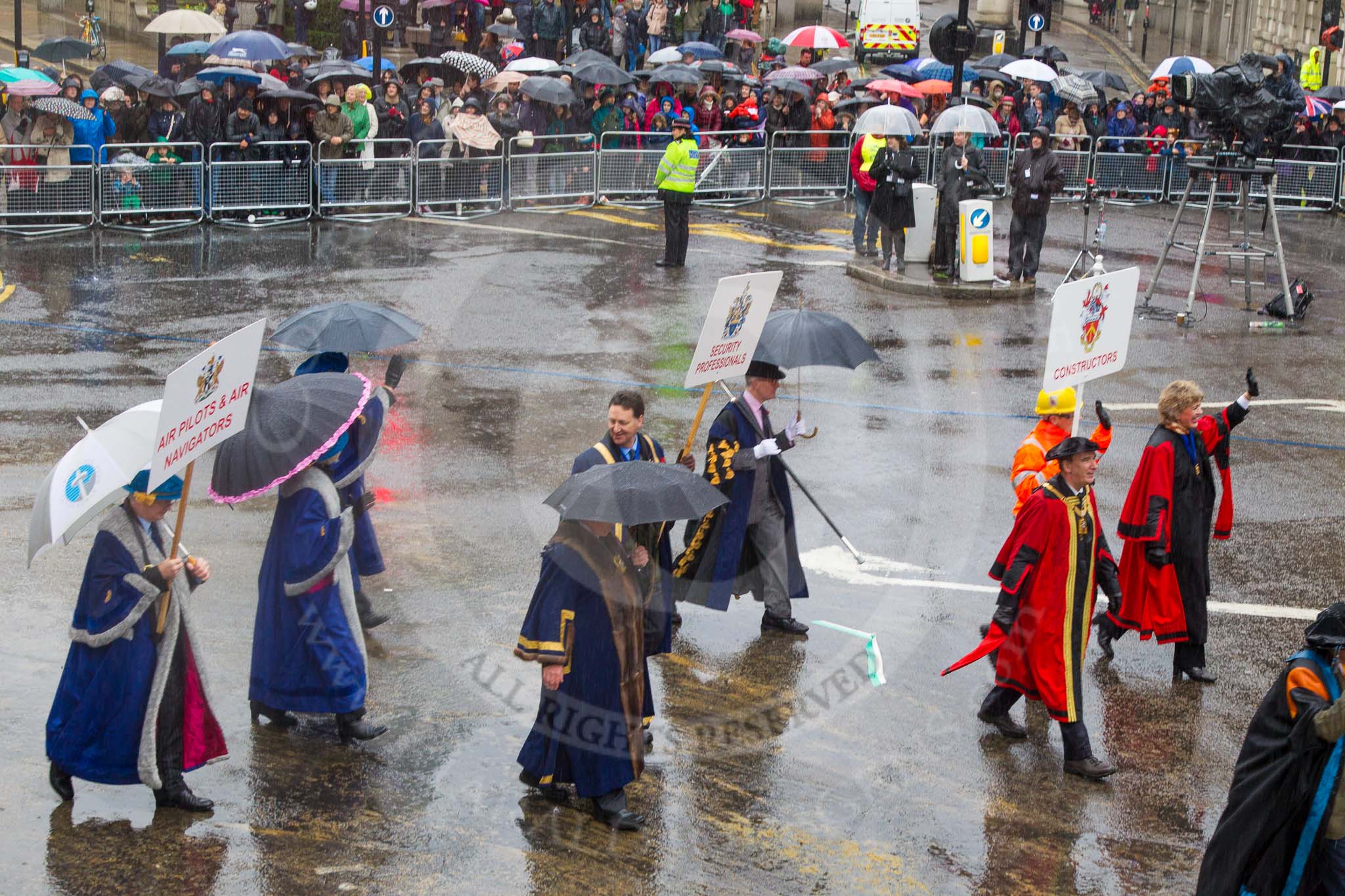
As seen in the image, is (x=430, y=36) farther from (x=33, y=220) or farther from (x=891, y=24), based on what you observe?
(x=33, y=220)

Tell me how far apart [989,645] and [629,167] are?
17.5m

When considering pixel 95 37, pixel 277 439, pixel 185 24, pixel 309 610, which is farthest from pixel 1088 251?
pixel 95 37

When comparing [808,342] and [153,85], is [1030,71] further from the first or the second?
[808,342]

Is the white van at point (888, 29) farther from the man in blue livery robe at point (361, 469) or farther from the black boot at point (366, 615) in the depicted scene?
the black boot at point (366, 615)

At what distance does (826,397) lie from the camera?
15.3m

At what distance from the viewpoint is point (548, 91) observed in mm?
24391

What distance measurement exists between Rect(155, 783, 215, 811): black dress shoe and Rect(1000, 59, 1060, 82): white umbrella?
2494cm

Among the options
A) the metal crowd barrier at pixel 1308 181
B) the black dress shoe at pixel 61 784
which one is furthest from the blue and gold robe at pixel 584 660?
the metal crowd barrier at pixel 1308 181

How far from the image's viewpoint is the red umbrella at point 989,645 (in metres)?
8.51

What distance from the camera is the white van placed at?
42500 mm

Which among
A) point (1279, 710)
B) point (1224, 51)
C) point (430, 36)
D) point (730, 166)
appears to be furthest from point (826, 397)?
point (1224, 51)

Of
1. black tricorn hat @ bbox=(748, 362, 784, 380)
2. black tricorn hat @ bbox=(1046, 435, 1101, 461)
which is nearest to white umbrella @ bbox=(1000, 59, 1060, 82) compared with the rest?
black tricorn hat @ bbox=(748, 362, 784, 380)

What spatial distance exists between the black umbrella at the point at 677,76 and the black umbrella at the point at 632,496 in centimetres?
2063

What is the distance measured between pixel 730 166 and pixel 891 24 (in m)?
18.7
